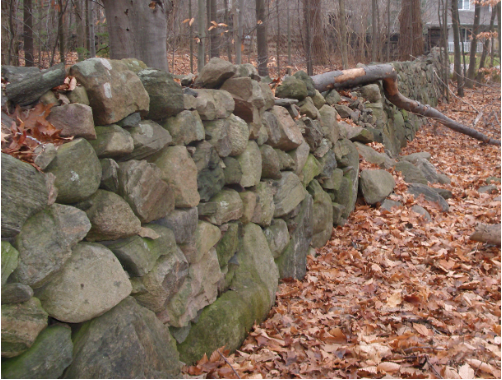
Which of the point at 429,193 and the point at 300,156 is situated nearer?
the point at 300,156

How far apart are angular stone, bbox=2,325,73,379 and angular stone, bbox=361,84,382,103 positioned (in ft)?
28.1

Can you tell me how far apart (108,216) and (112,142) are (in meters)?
0.44

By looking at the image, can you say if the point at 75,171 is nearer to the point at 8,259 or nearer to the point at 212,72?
the point at 8,259

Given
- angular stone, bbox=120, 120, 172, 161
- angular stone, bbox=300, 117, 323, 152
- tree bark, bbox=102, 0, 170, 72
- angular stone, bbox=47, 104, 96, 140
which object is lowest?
angular stone, bbox=300, 117, 323, 152

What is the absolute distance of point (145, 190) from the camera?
2758mm

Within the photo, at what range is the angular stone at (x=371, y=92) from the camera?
956 centimetres

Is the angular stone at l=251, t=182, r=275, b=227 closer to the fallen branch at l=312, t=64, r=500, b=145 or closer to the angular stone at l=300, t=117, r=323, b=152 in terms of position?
the angular stone at l=300, t=117, r=323, b=152

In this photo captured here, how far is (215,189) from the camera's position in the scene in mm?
3611

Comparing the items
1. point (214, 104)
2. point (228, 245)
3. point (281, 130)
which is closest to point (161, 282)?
point (228, 245)

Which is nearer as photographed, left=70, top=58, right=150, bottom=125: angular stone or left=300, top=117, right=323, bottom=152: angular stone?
left=70, top=58, right=150, bottom=125: angular stone

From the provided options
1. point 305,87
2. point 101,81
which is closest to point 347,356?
point 101,81

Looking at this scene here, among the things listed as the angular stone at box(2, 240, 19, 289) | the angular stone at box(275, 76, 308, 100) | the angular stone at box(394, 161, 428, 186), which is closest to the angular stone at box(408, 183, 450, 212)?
the angular stone at box(394, 161, 428, 186)

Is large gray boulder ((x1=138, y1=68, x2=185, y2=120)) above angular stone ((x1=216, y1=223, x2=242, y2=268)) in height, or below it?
above

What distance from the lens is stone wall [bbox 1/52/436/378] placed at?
203 cm
